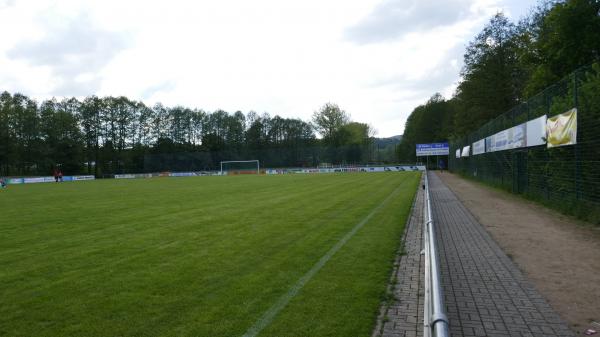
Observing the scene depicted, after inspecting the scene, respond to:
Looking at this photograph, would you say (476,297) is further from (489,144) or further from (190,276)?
(489,144)

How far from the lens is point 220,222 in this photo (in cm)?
1019

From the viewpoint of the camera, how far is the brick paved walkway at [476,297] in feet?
11.8

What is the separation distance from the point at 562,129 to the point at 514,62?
3448 cm

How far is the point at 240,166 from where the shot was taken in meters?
73.2

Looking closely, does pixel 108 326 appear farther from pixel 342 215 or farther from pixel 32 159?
pixel 32 159

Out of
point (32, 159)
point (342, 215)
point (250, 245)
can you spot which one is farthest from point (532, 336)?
point (32, 159)

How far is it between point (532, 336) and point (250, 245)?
4.92 meters

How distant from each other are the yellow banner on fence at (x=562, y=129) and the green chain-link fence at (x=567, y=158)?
0.26 meters

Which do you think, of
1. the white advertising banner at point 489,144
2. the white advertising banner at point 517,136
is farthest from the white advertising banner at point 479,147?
the white advertising banner at point 517,136

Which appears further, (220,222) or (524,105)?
(524,105)

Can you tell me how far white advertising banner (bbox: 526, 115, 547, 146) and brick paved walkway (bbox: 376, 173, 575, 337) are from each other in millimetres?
7112

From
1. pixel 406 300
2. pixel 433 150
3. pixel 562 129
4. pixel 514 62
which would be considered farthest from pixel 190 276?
pixel 433 150

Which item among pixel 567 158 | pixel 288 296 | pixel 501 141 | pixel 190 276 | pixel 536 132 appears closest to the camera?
pixel 288 296

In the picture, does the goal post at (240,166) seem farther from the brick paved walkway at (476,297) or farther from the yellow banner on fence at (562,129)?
the brick paved walkway at (476,297)
